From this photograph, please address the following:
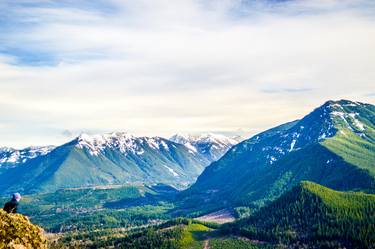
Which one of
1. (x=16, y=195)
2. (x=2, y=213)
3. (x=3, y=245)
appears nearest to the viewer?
(x=3, y=245)

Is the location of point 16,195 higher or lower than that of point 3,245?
higher

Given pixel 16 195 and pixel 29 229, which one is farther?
pixel 16 195

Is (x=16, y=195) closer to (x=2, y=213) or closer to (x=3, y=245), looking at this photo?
(x=2, y=213)

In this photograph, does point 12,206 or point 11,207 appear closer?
point 11,207

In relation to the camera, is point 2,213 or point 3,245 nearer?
point 3,245

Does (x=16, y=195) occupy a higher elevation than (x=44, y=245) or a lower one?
higher

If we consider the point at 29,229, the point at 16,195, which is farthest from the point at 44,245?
the point at 16,195

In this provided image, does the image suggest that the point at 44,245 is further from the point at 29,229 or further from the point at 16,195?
the point at 16,195

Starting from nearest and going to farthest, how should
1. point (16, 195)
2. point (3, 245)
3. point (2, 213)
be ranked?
point (3, 245), point (2, 213), point (16, 195)

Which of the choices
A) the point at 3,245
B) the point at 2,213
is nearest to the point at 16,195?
the point at 2,213
